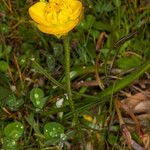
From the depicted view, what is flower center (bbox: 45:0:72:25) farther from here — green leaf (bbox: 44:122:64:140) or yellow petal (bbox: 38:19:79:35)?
green leaf (bbox: 44:122:64:140)

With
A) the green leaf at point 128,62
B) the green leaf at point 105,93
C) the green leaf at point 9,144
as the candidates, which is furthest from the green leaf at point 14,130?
the green leaf at point 128,62

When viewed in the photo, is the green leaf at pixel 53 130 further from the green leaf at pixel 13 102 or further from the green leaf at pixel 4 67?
the green leaf at pixel 4 67

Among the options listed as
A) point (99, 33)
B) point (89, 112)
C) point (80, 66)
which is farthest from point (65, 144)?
point (99, 33)

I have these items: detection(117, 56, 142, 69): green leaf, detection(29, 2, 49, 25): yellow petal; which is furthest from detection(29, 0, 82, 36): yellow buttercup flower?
detection(117, 56, 142, 69): green leaf

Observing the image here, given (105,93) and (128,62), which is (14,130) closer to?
(105,93)

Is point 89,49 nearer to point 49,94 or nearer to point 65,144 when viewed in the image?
point 49,94
